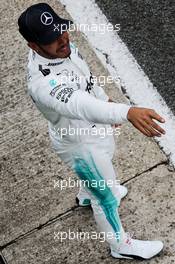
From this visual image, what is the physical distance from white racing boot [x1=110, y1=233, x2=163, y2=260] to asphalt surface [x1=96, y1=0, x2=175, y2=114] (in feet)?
4.50

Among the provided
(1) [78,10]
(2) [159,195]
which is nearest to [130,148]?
(2) [159,195]

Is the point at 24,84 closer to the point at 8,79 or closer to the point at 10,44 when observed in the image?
the point at 8,79

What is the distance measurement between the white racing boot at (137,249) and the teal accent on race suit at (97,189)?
0.18 meters

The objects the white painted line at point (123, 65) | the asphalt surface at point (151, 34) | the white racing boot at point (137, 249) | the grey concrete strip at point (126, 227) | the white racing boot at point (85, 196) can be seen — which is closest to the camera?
the white racing boot at point (137, 249)

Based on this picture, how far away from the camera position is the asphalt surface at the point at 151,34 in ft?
18.9

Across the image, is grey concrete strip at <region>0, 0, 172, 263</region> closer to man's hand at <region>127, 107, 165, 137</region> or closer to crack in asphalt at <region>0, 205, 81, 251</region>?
crack in asphalt at <region>0, 205, 81, 251</region>

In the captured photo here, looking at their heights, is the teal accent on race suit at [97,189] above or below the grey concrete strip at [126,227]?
above

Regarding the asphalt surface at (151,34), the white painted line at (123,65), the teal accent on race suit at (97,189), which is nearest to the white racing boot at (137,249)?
the teal accent on race suit at (97,189)

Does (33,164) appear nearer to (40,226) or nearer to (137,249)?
(40,226)

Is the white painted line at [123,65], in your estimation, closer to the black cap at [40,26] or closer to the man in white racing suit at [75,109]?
the man in white racing suit at [75,109]

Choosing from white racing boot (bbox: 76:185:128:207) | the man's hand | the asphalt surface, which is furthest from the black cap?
the asphalt surface

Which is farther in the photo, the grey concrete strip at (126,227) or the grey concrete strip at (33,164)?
the grey concrete strip at (33,164)

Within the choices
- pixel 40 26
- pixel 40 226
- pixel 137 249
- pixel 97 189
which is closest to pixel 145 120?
pixel 40 26

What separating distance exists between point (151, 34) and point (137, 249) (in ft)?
7.65
